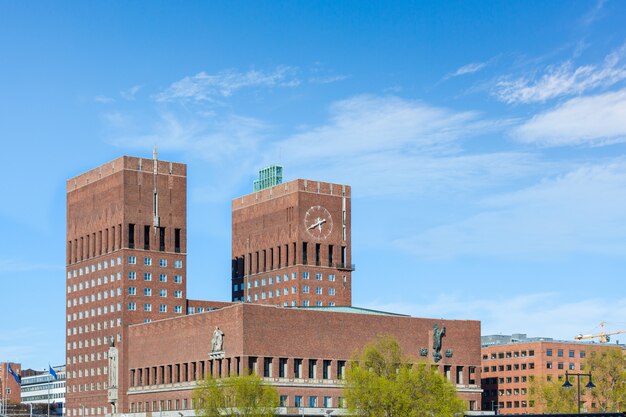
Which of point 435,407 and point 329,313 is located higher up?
point 329,313

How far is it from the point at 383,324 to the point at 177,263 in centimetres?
4158

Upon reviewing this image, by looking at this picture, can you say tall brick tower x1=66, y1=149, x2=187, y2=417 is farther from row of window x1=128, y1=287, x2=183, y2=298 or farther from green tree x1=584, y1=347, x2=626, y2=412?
green tree x1=584, y1=347, x2=626, y2=412

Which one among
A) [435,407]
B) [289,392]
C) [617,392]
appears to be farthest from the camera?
[617,392]

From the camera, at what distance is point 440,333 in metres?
180

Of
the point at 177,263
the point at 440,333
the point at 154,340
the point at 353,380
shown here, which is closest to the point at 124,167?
the point at 177,263

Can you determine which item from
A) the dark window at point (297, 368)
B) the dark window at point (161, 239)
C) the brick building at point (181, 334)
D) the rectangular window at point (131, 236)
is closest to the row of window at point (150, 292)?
the brick building at point (181, 334)

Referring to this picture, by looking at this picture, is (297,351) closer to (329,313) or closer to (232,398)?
(329,313)

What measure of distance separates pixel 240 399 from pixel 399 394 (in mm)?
20670

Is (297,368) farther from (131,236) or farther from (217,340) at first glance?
(131,236)

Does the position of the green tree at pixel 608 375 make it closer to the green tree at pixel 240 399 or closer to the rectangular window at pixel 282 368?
Answer: the rectangular window at pixel 282 368

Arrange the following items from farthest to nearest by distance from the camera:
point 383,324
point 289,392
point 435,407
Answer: point 383,324
point 289,392
point 435,407

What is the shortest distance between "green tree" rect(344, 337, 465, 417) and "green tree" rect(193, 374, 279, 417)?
10642 millimetres

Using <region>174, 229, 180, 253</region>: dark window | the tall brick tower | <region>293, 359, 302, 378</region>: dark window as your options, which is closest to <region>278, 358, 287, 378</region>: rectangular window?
<region>293, 359, 302, 378</region>: dark window

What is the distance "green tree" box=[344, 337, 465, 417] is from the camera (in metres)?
135
